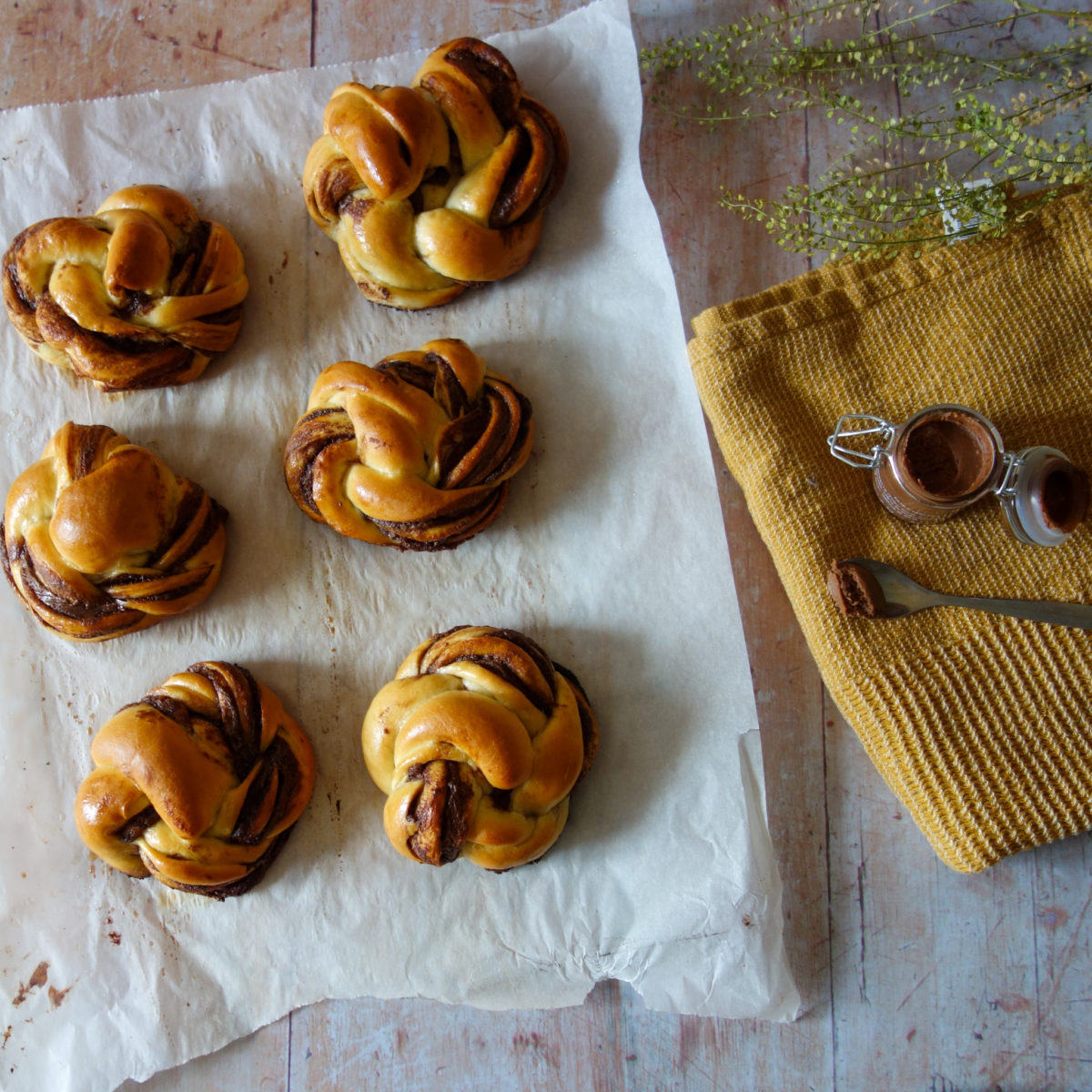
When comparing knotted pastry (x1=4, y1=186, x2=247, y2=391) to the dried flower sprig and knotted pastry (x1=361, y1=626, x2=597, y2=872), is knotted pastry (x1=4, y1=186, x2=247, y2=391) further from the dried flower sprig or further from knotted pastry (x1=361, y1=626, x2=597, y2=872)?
the dried flower sprig

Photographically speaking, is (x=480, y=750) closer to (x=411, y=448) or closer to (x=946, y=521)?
(x=411, y=448)

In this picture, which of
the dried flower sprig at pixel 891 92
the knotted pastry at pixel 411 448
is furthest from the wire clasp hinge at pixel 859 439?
the knotted pastry at pixel 411 448

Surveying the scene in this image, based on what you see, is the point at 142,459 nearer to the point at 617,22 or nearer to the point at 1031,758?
the point at 617,22

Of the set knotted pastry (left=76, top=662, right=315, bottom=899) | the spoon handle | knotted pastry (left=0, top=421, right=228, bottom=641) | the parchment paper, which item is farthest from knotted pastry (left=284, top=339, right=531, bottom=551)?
the spoon handle

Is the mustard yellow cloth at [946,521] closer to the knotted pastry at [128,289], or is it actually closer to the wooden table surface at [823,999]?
the wooden table surface at [823,999]

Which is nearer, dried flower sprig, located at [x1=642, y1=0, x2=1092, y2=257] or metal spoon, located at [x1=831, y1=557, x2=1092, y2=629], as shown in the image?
metal spoon, located at [x1=831, y1=557, x2=1092, y2=629]

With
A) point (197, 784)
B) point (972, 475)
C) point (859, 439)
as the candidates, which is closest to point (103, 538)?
point (197, 784)
